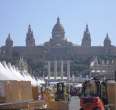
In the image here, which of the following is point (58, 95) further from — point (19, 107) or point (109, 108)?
point (19, 107)

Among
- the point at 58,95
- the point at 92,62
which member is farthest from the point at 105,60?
the point at 58,95

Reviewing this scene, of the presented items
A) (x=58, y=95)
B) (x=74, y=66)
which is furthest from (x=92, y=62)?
(x=58, y=95)

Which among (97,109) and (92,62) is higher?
(92,62)

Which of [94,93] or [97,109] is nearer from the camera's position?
[97,109]

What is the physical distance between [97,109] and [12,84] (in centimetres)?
343

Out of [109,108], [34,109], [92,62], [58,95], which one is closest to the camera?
[34,109]

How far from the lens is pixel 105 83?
931 inches

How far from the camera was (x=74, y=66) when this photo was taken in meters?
190

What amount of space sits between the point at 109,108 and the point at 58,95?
6.41 m

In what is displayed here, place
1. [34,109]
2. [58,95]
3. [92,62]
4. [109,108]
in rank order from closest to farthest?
[34,109], [109,108], [58,95], [92,62]

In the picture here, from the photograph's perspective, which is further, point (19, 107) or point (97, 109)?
point (97, 109)

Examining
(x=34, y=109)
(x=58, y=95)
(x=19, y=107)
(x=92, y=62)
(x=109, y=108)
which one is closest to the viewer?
(x=19, y=107)

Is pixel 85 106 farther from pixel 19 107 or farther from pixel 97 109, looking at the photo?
pixel 19 107

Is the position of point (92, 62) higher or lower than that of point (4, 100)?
higher
